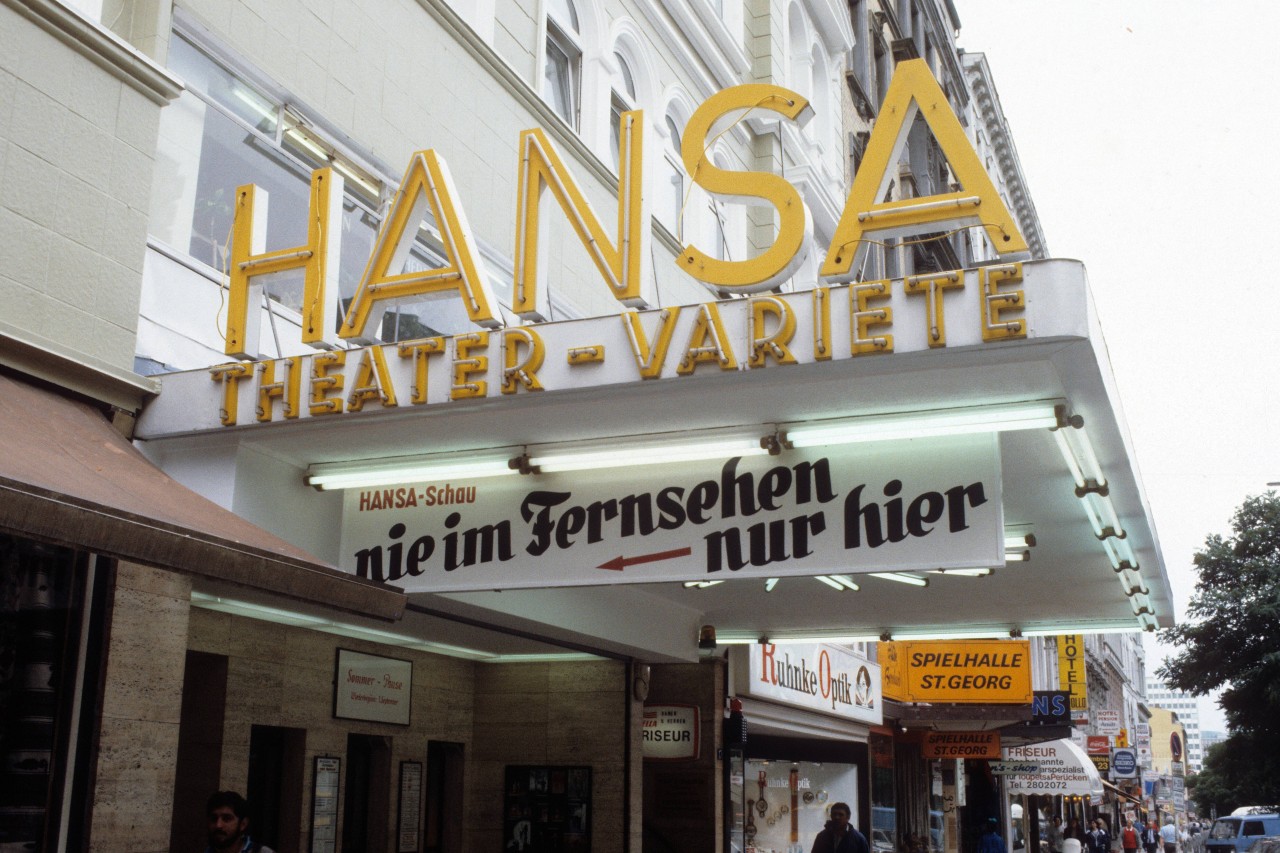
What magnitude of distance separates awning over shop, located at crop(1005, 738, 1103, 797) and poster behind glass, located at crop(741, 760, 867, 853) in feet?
32.1

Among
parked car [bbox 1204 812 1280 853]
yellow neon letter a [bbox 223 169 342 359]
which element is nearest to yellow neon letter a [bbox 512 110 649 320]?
yellow neon letter a [bbox 223 169 342 359]

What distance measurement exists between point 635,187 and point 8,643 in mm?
4341

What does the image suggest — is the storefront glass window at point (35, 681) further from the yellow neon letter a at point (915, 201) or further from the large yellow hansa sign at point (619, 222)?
the yellow neon letter a at point (915, 201)

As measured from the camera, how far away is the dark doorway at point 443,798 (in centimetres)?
1341

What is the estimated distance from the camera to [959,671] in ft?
72.9

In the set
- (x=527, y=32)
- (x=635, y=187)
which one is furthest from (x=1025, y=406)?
(x=527, y=32)

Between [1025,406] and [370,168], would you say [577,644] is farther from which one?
[1025,406]

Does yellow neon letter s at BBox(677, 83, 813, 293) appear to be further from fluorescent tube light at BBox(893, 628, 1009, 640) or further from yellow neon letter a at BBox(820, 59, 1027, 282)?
fluorescent tube light at BBox(893, 628, 1009, 640)

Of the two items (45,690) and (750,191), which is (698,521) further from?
(45,690)

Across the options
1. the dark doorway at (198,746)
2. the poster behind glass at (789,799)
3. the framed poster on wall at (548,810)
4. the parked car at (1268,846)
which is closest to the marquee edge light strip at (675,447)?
the dark doorway at (198,746)

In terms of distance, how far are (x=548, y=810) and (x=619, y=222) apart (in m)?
7.93

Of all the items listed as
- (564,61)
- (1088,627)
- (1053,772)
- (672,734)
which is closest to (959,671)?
(1053,772)

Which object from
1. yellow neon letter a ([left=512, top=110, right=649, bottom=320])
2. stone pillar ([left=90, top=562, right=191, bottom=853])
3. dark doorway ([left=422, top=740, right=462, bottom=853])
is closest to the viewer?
stone pillar ([left=90, top=562, right=191, bottom=853])

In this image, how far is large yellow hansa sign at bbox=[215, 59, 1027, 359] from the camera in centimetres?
695
